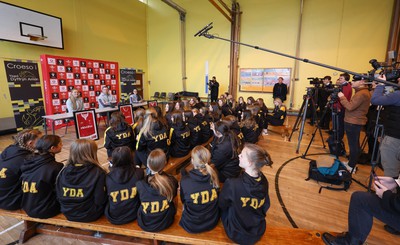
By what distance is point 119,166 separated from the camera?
1.62 m

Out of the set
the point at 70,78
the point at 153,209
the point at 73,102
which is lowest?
the point at 153,209

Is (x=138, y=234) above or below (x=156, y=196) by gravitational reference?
below

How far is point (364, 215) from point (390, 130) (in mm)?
1275

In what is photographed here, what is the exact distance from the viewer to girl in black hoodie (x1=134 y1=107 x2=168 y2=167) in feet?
8.91

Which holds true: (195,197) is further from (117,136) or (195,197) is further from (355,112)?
(355,112)

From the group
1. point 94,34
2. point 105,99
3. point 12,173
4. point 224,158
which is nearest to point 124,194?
point 12,173

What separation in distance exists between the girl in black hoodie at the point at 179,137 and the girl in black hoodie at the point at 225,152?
72cm

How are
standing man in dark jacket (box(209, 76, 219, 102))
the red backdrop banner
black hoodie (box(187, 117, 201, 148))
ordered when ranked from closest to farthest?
black hoodie (box(187, 117, 201, 148)) < the red backdrop banner < standing man in dark jacket (box(209, 76, 219, 102))

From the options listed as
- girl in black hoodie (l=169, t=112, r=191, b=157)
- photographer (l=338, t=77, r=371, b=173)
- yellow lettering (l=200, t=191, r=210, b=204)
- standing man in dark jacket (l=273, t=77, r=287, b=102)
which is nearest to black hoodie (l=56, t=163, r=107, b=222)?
yellow lettering (l=200, t=191, r=210, b=204)

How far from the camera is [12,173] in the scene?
1757mm

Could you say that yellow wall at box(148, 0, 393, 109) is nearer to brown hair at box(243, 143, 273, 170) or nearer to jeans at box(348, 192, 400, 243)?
jeans at box(348, 192, 400, 243)

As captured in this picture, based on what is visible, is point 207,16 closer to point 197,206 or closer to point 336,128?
point 336,128

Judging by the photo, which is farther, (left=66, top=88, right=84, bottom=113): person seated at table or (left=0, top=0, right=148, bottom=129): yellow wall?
(left=0, top=0, right=148, bottom=129): yellow wall

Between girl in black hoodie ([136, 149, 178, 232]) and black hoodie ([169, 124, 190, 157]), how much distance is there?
1.45m
